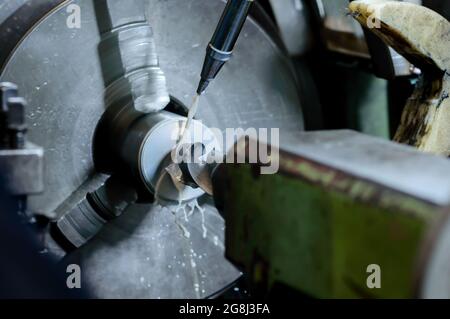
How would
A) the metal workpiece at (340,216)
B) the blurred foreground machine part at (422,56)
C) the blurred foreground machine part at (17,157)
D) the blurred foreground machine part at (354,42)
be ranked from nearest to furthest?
the metal workpiece at (340,216)
the blurred foreground machine part at (17,157)
the blurred foreground machine part at (422,56)
the blurred foreground machine part at (354,42)

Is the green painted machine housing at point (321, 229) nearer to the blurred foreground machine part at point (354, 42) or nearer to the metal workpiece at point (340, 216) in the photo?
the metal workpiece at point (340, 216)

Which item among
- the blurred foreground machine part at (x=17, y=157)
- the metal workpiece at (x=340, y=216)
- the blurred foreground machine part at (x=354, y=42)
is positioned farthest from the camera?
the blurred foreground machine part at (x=354, y=42)

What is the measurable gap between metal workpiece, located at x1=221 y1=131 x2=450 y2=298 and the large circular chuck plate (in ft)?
1.18

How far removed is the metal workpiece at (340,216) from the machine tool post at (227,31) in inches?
10.1

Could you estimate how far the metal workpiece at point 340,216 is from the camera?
0.63 meters

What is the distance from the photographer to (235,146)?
860mm

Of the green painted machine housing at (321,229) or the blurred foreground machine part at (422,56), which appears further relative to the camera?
the blurred foreground machine part at (422,56)

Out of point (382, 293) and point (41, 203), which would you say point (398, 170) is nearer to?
point (382, 293)

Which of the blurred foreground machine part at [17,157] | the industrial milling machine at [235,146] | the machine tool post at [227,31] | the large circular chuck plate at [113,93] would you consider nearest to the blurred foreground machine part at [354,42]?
the industrial milling machine at [235,146]

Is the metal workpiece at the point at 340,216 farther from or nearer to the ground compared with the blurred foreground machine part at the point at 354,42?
nearer to the ground

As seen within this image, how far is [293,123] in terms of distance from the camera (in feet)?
4.50

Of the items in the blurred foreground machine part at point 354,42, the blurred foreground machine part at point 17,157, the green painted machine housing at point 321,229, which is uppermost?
the blurred foreground machine part at point 354,42

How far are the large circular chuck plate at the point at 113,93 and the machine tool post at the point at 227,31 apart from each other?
0.51ft
